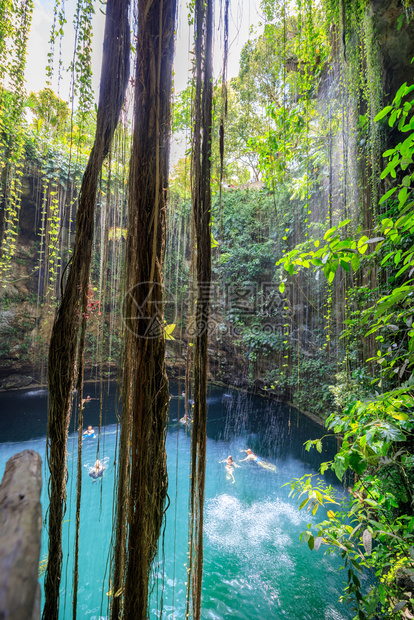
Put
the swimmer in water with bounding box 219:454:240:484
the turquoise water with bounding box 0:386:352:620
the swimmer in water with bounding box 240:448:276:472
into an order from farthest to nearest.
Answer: the swimmer in water with bounding box 240:448:276:472 < the swimmer in water with bounding box 219:454:240:484 < the turquoise water with bounding box 0:386:352:620

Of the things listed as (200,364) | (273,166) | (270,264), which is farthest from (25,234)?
(200,364)

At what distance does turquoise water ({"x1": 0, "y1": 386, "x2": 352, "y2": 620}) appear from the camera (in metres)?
2.55

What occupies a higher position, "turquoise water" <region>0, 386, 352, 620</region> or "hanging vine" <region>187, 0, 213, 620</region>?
"hanging vine" <region>187, 0, 213, 620</region>

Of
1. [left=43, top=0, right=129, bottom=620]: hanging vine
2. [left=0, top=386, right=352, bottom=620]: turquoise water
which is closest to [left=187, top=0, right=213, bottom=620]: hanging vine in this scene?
[left=0, top=386, right=352, bottom=620]: turquoise water

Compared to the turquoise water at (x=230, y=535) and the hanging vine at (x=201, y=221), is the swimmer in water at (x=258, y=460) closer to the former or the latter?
the turquoise water at (x=230, y=535)

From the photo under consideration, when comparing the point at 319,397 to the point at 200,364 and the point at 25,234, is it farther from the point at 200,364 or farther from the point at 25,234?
the point at 25,234

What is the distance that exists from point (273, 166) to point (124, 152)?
3.77 feet

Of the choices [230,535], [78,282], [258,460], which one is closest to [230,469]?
[258,460]

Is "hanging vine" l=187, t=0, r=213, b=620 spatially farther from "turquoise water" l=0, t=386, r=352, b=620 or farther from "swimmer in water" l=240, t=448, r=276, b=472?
"swimmer in water" l=240, t=448, r=276, b=472

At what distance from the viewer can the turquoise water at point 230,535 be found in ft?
8.36

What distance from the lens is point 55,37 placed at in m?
1.39

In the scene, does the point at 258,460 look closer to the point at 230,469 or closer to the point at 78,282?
the point at 230,469

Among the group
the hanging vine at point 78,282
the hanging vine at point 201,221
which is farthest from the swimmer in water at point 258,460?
the hanging vine at point 78,282

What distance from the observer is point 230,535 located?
3441mm
